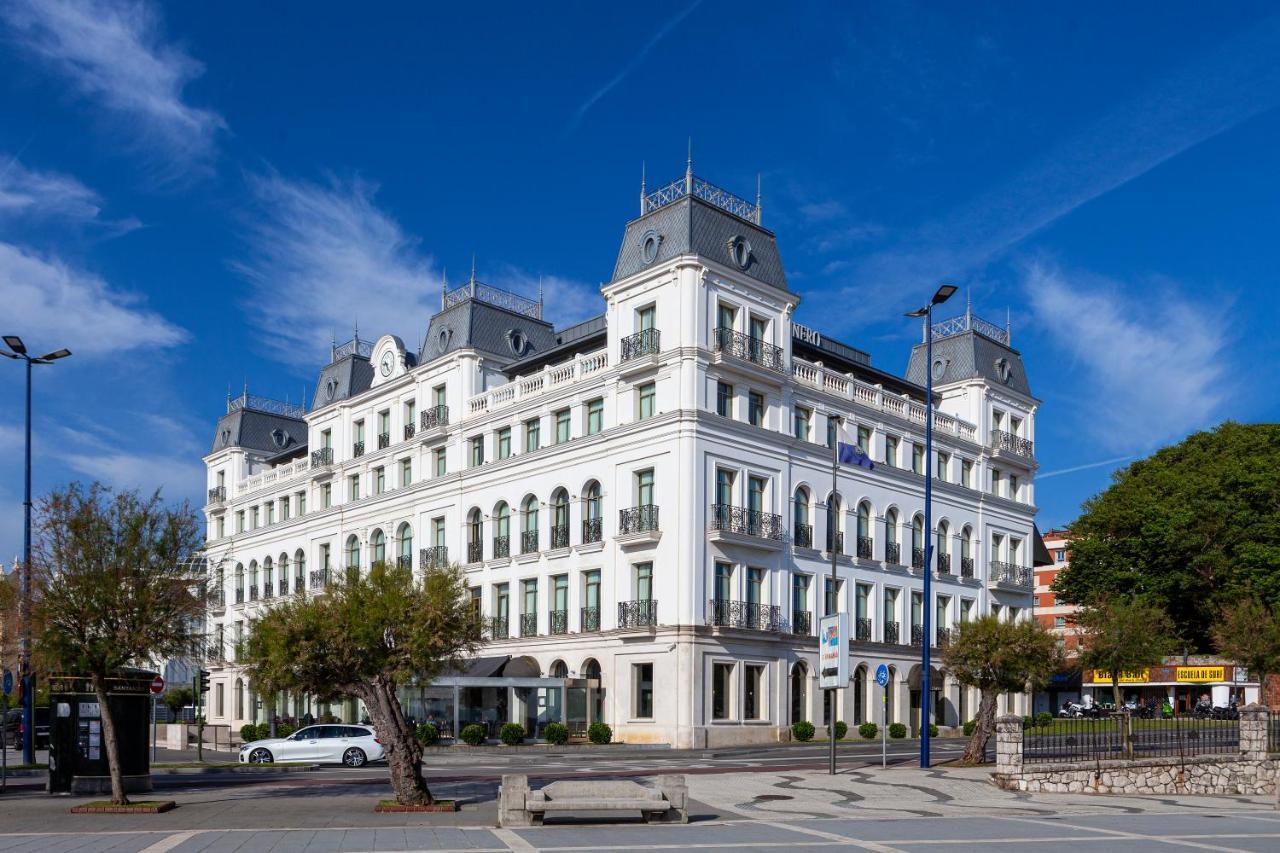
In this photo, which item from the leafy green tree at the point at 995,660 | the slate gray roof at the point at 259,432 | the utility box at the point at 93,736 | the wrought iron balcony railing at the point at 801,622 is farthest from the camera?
the slate gray roof at the point at 259,432

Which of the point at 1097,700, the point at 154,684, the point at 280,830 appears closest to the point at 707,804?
the point at 280,830

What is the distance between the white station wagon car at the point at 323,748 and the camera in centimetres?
3744

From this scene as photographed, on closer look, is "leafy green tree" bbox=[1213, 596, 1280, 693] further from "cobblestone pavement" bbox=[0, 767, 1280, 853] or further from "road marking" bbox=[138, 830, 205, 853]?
"road marking" bbox=[138, 830, 205, 853]

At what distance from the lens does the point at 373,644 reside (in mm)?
21703

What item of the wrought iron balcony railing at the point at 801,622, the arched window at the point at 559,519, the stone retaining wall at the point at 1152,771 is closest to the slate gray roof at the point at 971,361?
the wrought iron balcony railing at the point at 801,622

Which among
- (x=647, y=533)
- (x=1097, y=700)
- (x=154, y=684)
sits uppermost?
(x=647, y=533)

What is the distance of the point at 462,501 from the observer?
2277 inches

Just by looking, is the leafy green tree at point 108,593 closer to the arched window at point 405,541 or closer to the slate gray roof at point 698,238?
the slate gray roof at point 698,238

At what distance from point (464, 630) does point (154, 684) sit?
8.49 metres

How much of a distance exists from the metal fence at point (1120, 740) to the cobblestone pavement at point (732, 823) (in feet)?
4.49

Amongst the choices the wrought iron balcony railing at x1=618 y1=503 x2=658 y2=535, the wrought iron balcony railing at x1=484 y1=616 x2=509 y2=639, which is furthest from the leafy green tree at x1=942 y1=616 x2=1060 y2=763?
the wrought iron balcony railing at x1=484 y1=616 x2=509 y2=639

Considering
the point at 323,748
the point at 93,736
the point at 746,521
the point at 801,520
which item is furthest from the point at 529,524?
the point at 93,736

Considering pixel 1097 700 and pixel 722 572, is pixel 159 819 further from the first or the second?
pixel 1097 700

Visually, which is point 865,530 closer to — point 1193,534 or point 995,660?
point 1193,534
